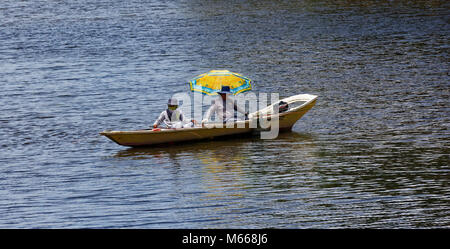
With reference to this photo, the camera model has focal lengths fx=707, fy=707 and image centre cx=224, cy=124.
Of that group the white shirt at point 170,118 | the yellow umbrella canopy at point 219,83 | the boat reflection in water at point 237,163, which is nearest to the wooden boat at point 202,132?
the boat reflection in water at point 237,163

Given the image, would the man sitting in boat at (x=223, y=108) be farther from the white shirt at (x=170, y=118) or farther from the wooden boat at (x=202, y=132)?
the white shirt at (x=170, y=118)

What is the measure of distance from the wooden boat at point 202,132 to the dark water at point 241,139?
0.33 metres

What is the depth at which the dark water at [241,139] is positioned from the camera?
1611 centimetres

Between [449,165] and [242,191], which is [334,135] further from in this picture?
[242,191]

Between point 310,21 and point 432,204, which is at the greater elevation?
point 310,21

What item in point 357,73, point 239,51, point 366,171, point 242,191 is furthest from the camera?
point 239,51

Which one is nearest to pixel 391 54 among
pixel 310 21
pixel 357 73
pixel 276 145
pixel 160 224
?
pixel 357 73

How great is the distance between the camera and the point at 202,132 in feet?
72.3

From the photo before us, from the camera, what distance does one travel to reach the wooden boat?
70.0 feet

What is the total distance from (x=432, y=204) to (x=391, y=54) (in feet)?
80.4

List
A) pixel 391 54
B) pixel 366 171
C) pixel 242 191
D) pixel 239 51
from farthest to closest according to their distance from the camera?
pixel 239 51, pixel 391 54, pixel 366 171, pixel 242 191

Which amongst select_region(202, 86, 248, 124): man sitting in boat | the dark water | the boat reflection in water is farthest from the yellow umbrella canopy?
the dark water

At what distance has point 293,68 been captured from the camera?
36656 millimetres

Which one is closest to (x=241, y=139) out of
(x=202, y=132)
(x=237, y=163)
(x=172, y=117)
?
(x=202, y=132)
